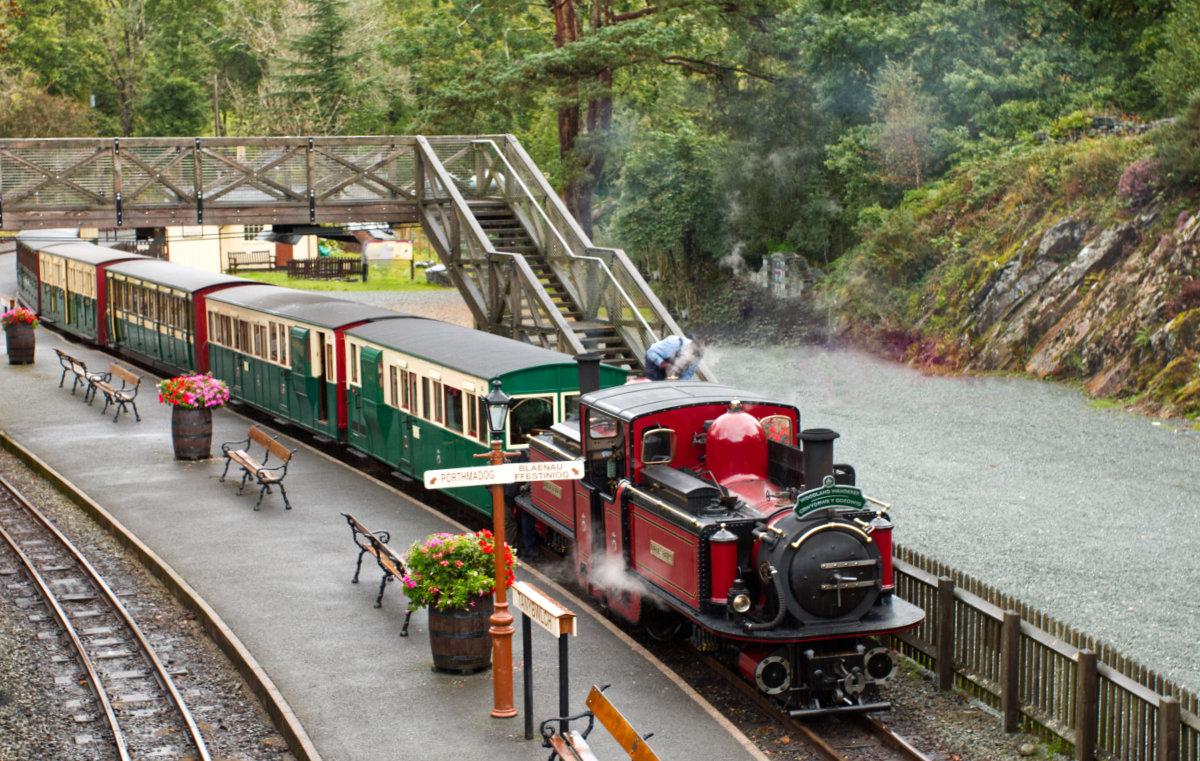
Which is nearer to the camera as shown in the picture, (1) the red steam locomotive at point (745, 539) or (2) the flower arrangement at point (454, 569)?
(1) the red steam locomotive at point (745, 539)

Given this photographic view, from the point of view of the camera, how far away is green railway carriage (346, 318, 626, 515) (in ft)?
49.5

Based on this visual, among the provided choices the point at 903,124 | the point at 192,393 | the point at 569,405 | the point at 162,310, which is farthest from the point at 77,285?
the point at 569,405

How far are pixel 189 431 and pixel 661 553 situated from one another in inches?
446

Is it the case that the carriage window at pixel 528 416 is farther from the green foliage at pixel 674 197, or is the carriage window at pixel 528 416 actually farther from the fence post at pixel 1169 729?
the green foliage at pixel 674 197

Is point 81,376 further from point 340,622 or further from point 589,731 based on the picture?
point 589,731

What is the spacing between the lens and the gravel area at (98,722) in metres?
10.2

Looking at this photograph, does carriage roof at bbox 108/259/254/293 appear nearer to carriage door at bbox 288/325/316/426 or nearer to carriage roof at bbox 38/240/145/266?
carriage roof at bbox 38/240/145/266

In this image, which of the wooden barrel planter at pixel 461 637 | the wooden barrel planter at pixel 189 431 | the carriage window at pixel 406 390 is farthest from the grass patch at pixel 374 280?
the wooden barrel planter at pixel 461 637

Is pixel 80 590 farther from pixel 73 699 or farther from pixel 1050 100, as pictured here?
pixel 1050 100

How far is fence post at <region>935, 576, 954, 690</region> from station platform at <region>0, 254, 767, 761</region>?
2.12 metres

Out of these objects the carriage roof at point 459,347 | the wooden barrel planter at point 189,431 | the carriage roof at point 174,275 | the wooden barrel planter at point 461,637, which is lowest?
the wooden barrel planter at point 461,637

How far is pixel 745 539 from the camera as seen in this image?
32.8 ft

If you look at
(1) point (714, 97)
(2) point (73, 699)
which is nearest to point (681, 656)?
(2) point (73, 699)

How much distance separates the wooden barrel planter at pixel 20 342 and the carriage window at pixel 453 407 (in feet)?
57.2
